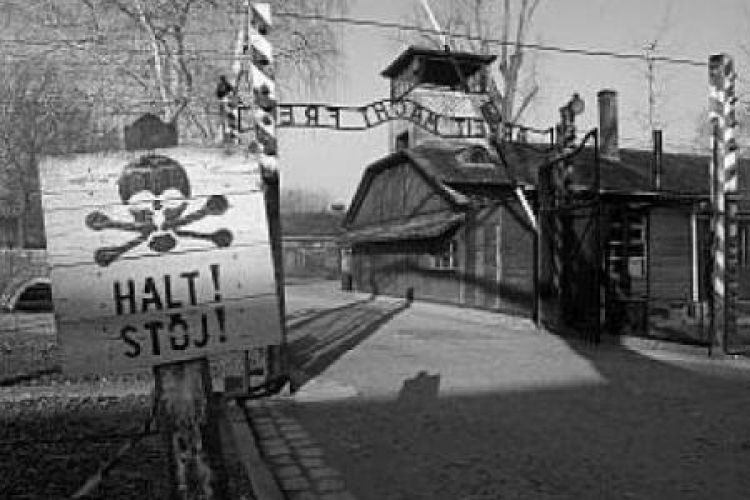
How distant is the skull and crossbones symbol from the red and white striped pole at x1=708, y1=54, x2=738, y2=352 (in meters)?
11.6

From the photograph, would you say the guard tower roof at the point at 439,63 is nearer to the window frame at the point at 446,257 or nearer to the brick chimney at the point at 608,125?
the brick chimney at the point at 608,125

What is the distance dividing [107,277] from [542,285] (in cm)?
1551

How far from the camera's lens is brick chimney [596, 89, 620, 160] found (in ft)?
104

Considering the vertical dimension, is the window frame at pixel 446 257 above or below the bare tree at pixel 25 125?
below

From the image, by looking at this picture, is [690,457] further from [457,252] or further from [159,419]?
[457,252]

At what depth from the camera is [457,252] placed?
24.6 meters

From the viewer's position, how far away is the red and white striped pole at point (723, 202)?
12.5 meters

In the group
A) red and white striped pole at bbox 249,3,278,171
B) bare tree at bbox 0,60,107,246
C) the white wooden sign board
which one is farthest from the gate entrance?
bare tree at bbox 0,60,107,246

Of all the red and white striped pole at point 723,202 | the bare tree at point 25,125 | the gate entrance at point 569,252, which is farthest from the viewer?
the bare tree at point 25,125

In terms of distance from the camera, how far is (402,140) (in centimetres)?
3503

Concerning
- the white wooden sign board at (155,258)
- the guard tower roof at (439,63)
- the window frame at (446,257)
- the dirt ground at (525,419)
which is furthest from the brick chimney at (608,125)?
the white wooden sign board at (155,258)

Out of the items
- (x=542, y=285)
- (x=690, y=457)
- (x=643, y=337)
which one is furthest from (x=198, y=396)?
(x=542, y=285)

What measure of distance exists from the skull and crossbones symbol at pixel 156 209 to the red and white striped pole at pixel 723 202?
1158 cm

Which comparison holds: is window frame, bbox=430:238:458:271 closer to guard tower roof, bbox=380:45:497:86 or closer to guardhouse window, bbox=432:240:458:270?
guardhouse window, bbox=432:240:458:270
